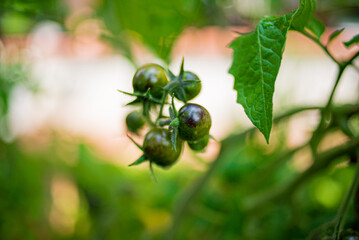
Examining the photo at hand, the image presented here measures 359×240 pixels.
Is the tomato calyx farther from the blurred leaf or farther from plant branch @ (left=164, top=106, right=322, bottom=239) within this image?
the blurred leaf

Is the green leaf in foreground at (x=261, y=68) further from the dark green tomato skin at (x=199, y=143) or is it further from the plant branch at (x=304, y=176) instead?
the plant branch at (x=304, y=176)

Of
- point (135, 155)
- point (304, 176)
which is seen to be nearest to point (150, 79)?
point (304, 176)

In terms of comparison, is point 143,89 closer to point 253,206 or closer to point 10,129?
point 253,206

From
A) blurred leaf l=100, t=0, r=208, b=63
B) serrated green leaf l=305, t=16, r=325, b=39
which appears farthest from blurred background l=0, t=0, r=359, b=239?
serrated green leaf l=305, t=16, r=325, b=39

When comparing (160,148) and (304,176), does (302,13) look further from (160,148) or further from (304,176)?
(304,176)

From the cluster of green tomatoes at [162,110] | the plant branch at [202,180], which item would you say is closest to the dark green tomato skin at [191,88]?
the cluster of green tomatoes at [162,110]
